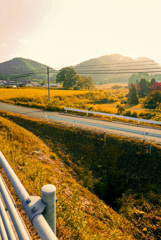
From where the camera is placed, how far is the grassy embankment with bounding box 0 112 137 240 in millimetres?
4059

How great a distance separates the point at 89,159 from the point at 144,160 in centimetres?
345

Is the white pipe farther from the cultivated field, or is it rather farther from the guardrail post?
the cultivated field

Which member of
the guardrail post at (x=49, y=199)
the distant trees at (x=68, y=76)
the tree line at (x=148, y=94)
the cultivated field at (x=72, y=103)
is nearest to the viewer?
the guardrail post at (x=49, y=199)

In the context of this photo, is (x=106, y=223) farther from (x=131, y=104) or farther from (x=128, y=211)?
(x=131, y=104)

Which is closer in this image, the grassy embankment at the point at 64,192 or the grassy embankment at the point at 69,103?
the grassy embankment at the point at 64,192

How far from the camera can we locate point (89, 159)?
33.2 ft

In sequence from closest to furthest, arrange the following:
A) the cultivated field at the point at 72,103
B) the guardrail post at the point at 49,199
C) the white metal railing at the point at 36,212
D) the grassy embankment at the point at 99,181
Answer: the white metal railing at the point at 36,212, the guardrail post at the point at 49,199, the grassy embankment at the point at 99,181, the cultivated field at the point at 72,103

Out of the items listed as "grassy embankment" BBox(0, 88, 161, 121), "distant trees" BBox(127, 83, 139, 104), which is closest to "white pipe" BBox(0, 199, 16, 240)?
"grassy embankment" BBox(0, 88, 161, 121)

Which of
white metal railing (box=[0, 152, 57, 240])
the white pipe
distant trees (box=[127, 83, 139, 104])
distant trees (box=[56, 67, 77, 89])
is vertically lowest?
the white pipe

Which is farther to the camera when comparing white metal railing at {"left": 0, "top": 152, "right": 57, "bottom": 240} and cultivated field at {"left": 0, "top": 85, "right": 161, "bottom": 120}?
cultivated field at {"left": 0, "top": 85, "right": 161, "bottom": 120}

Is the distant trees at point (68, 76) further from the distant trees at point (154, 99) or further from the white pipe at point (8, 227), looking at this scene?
the white pipe at point (8, 227)

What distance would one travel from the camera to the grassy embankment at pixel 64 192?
4059 mm

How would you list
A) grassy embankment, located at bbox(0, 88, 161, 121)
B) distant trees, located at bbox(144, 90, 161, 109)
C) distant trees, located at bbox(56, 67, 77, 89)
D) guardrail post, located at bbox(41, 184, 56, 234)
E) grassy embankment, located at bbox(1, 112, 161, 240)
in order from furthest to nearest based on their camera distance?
distant trees, located at bbox(56, 67, 77, 89) → distant trees, located at bbox(144, 90, 161, 109) → grassy embankment, located at bbox(0, 88, 161, 121) → grassy embankment, located at bbox(1, 112, 161, 240) → guardrail post, located at bbox(41, 184, 56, 234)

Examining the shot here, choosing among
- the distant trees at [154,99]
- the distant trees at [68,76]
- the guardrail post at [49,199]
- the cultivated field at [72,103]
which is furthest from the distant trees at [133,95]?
the guardrail post at [49,199]
